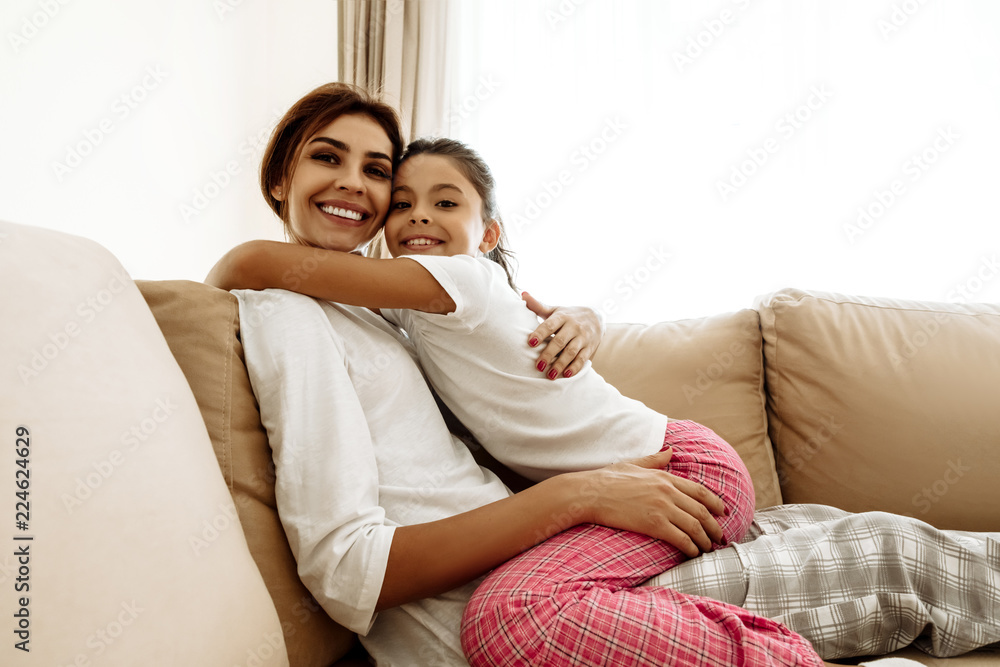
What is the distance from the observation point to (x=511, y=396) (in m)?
1.05

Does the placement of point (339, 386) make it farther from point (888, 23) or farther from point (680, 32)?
point (888, 23)

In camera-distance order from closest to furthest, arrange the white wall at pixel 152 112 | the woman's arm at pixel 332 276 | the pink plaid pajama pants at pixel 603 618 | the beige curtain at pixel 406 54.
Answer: the pink plaid pajama pants at pixel 603 618 → the woman's arm at pixel 332 276 → the white wall at pixel 152 112 → the beige curtain at pixel 406 54

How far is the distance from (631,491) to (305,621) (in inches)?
19.5

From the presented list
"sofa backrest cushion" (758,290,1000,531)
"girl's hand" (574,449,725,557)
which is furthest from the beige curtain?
"girl's hand" (574,449,725,557)

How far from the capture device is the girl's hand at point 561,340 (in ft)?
3.57

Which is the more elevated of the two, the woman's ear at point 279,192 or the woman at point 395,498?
the woman's ear at point 279,192

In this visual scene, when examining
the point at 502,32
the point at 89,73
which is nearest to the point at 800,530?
the point at 502,32

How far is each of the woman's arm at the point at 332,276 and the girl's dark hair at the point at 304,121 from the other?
265mm

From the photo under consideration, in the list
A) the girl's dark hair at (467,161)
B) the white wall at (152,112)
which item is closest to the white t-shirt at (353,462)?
the girl's dark hair at (467,161)

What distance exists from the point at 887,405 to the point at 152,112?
2511 millimetres

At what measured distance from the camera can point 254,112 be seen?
279 centimetres

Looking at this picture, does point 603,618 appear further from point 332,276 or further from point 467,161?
point 467,161

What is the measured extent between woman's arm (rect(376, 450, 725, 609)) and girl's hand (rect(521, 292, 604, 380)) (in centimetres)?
20

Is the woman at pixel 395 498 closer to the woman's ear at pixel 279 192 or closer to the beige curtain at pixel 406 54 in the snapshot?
the woman's ear at pixel 279 192
